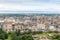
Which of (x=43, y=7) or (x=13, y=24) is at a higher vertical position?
(x=43, y=7)

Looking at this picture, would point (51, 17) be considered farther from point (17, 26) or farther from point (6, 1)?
point (6, 1)

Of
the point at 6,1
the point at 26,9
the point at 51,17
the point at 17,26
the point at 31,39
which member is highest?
the point at 6,1

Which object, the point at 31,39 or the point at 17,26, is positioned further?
the point at 17,26

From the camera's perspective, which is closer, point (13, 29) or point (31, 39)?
point (31, 39)

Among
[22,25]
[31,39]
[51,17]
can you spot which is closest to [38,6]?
[51,17]

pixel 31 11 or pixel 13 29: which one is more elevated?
pixel 31 11

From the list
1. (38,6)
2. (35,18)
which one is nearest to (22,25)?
(35,18)

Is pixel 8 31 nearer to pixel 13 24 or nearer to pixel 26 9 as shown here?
pixel 13 24

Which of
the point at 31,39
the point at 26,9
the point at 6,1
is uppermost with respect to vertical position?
the point at 6,1
